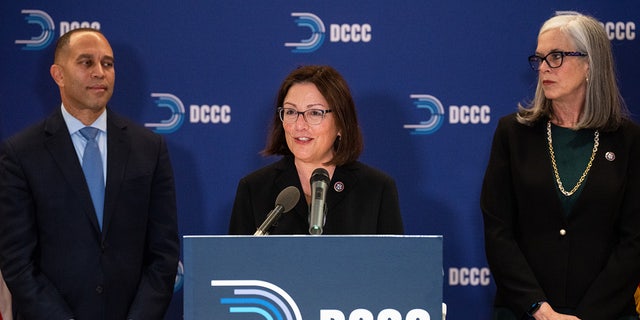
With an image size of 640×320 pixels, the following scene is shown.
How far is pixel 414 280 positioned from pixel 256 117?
9.63ft

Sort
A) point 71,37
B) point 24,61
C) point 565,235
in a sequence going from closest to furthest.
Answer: point 565,235 < point 71,37 < point 24,61

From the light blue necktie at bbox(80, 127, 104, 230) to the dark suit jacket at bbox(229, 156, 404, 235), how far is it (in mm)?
703

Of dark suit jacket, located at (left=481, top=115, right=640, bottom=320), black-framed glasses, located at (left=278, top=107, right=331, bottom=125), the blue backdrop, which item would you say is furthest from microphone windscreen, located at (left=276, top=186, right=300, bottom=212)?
the blue backdrop

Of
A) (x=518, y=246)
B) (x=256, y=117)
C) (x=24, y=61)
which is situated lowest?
(x=518, y=246)

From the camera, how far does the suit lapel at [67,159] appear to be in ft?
12.8

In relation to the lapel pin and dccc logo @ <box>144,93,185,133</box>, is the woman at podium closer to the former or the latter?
the lapel pin

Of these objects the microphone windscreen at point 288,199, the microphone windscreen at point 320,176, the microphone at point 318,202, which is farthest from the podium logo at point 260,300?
the microphone windscreen at point 320,176

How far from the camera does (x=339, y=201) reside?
369cm

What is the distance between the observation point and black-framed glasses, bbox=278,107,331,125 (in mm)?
3645

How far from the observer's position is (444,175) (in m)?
5.11

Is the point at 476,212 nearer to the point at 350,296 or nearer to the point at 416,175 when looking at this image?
the point at 416,175

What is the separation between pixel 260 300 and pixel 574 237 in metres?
1.98

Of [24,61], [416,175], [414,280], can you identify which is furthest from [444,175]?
[414,280]

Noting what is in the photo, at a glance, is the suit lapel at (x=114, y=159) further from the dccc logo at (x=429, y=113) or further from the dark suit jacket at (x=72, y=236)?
the dccc logo at (x=429, y=113)
